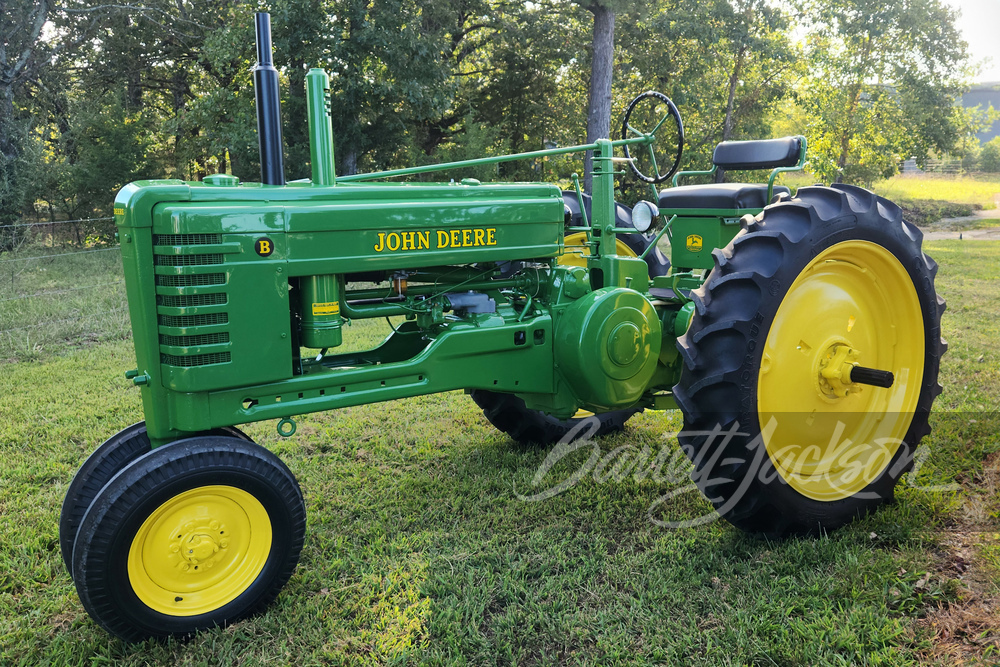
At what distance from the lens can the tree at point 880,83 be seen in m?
19.3

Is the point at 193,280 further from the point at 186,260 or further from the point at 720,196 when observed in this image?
the point at 720,196

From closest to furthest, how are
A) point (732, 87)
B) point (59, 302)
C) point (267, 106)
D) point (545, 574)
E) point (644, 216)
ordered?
point (267, 106), point (545, 574), point (644, 216), point (59, 302), point (732, 87)

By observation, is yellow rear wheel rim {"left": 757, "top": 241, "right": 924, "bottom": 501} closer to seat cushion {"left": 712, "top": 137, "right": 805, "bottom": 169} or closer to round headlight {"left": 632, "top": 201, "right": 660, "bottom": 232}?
round headlight {"left": 632, "top": 201, "right": 660, "bottom": 232}

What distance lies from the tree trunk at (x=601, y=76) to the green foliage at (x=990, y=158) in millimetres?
14788

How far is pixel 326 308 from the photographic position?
2611mm

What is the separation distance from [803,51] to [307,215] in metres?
23.8

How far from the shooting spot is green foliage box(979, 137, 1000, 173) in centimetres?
2159

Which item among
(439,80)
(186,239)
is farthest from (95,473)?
(439,80)

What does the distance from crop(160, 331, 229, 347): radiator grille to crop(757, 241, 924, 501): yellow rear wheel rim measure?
6.35 ft

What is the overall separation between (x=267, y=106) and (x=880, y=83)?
22.5 m

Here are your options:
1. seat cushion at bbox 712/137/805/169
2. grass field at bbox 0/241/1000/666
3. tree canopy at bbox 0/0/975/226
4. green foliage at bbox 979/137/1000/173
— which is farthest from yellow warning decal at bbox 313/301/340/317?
green foliage at bbox 979/137/1000/173

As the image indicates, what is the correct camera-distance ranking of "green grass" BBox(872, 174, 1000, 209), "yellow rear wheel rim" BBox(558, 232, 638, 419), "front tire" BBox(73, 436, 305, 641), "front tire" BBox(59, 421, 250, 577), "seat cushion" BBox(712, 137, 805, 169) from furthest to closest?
"green grass" BBox(872, 174, 1000, 209)
"yellow rear wheel rim" BBox(558, 232, 638, 419)
"seat cushion" BBox(712, 137, 805, 169)
"front tire" BBox(59, 421, 250, 577)
"front tire" BBox(73, 436, 305, 641)

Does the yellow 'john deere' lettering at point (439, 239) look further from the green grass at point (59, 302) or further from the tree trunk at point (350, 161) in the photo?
the tree trunk at point (350, 161)

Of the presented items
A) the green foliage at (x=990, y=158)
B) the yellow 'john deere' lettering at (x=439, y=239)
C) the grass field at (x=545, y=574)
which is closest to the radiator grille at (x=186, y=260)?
the yellow 'john deere' lettering at (x=439, y=239)
